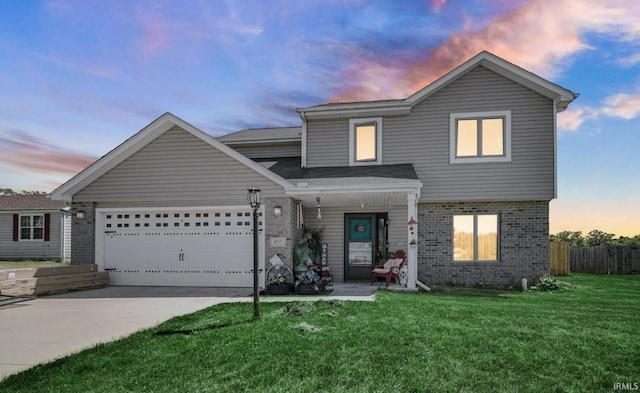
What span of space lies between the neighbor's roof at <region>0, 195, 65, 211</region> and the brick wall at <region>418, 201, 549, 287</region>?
21.1 m

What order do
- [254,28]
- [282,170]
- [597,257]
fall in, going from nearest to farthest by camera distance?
[254,28]
[282,170]
[597,257]

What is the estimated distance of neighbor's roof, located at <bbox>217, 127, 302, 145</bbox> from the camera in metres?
16.3

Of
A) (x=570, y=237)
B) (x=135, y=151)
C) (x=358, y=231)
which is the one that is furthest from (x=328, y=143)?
(x=570, y=237)

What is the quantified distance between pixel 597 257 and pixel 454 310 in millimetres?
16494

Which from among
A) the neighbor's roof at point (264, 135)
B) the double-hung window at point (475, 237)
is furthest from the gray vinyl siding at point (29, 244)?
the double-hung window at point (475, 237)

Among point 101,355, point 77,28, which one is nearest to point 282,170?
point 77,28

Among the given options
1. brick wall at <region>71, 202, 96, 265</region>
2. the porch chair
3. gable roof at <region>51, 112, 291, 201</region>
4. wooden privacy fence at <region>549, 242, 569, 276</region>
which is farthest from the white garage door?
wooden privacy fence at <region>549, 242, 569, 276</region>

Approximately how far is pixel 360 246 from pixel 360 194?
289cm

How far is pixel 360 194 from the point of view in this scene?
12125 millimetres

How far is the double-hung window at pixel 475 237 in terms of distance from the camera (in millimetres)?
13969

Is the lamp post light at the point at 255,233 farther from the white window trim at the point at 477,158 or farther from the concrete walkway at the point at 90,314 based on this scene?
the white window trim at the point at 477,158

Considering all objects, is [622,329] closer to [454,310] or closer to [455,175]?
[454,310]

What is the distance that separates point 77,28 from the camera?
486 inches

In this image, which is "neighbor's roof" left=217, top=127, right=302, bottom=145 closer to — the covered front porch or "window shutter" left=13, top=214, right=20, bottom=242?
the covered front porch
